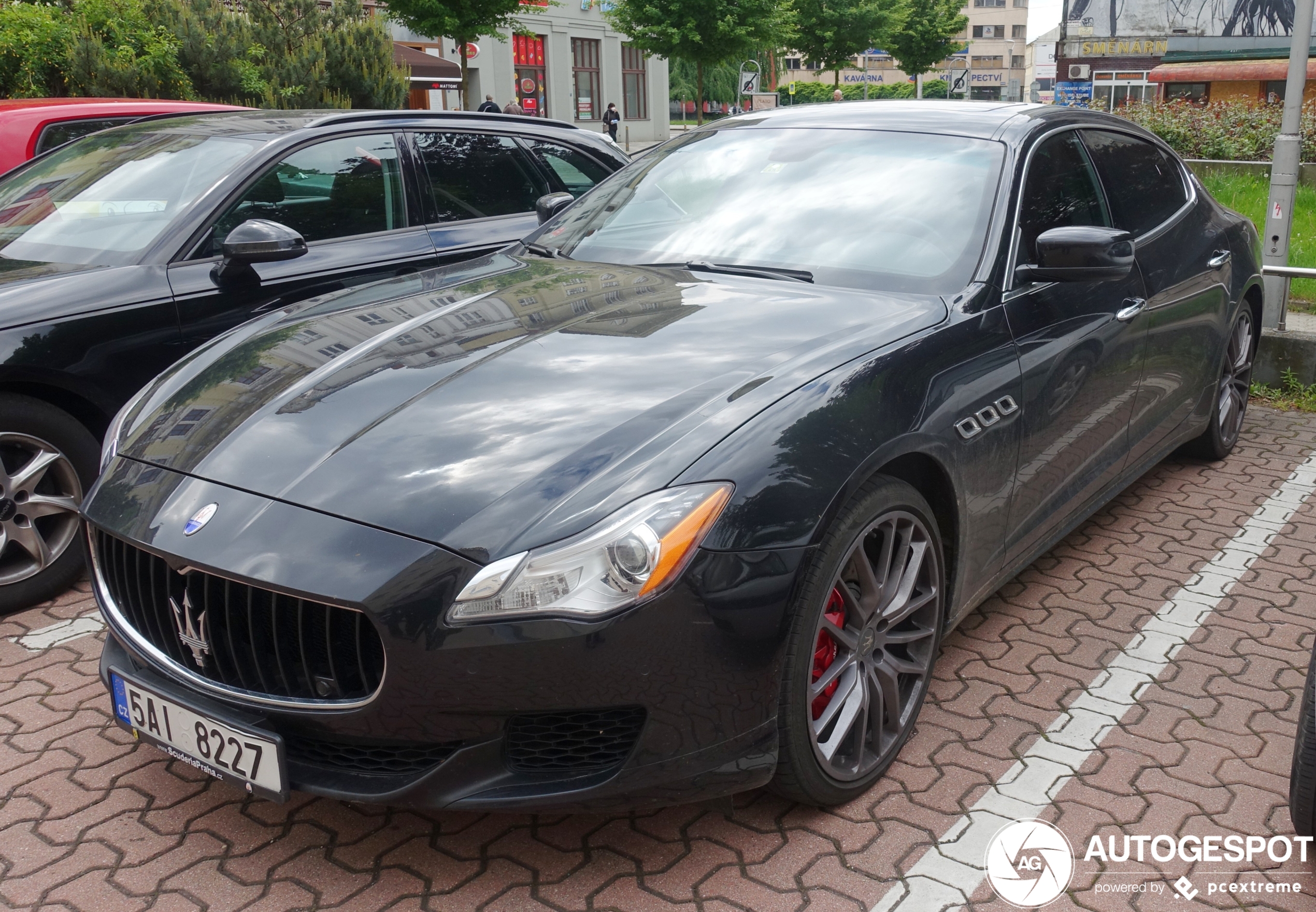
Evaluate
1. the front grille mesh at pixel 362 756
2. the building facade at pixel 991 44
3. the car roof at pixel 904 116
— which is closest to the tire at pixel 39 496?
the front grille mesh at pixel 362 756

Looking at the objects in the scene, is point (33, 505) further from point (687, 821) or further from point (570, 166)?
point (570, 166)

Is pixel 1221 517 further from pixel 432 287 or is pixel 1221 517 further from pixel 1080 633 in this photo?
pixel 432 287

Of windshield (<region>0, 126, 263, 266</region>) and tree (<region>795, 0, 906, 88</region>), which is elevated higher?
tree (<region>795, 0, 906, 88</region>)

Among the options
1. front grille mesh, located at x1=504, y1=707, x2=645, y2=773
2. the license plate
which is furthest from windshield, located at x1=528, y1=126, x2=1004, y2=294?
the license plate

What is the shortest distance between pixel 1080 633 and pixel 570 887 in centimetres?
207

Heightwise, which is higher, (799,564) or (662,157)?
(662,157)

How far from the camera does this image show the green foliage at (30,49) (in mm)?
12602

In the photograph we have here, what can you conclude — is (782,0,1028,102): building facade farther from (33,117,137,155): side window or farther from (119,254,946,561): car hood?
(119,254,946,561): car hood

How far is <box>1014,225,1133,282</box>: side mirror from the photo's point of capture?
10.6 ft

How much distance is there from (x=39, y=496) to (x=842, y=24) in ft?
159

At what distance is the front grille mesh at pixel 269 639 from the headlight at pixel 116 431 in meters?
0.52

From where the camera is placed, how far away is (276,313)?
349 cm

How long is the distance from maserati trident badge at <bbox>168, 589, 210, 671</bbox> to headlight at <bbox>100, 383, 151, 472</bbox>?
0.61 meters

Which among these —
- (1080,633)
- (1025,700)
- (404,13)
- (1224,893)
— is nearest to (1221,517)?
(1080,633)
